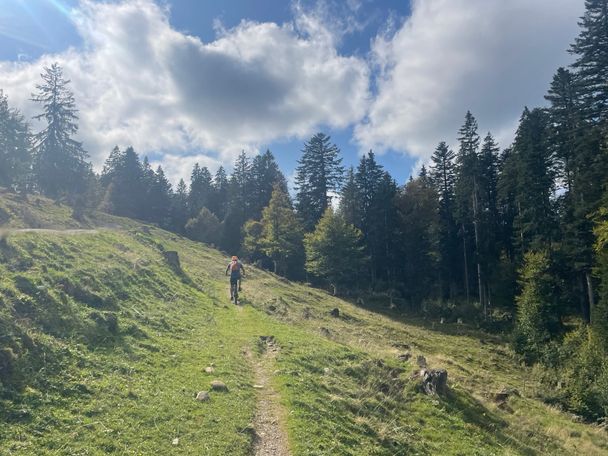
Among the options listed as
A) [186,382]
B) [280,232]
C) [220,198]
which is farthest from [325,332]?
[220,198]

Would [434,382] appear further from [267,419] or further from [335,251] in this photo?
[335,251]

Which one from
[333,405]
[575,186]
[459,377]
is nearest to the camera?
[333,405]

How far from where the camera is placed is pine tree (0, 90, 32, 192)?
59031mm

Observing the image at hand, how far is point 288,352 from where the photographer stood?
19.1 m

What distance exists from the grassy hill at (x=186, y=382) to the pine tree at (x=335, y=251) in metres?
30.7

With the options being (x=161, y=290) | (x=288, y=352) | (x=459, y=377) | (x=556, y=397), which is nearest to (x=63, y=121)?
(x=161, y=290)

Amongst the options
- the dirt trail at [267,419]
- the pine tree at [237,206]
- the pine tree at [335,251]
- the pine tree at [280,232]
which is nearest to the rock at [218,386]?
the dirt trail at [267,419]

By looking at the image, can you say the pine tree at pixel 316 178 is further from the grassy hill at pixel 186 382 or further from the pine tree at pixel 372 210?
the grassy hill at pixel 186 382

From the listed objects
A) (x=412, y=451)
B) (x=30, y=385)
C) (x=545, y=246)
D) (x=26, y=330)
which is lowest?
(x=412, y=451)

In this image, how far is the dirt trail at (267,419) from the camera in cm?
1079

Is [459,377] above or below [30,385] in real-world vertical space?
below

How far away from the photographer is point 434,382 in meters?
17.3

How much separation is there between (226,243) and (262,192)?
12518mm

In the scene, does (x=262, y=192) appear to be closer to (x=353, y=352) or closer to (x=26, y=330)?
(x=353, y=352)
